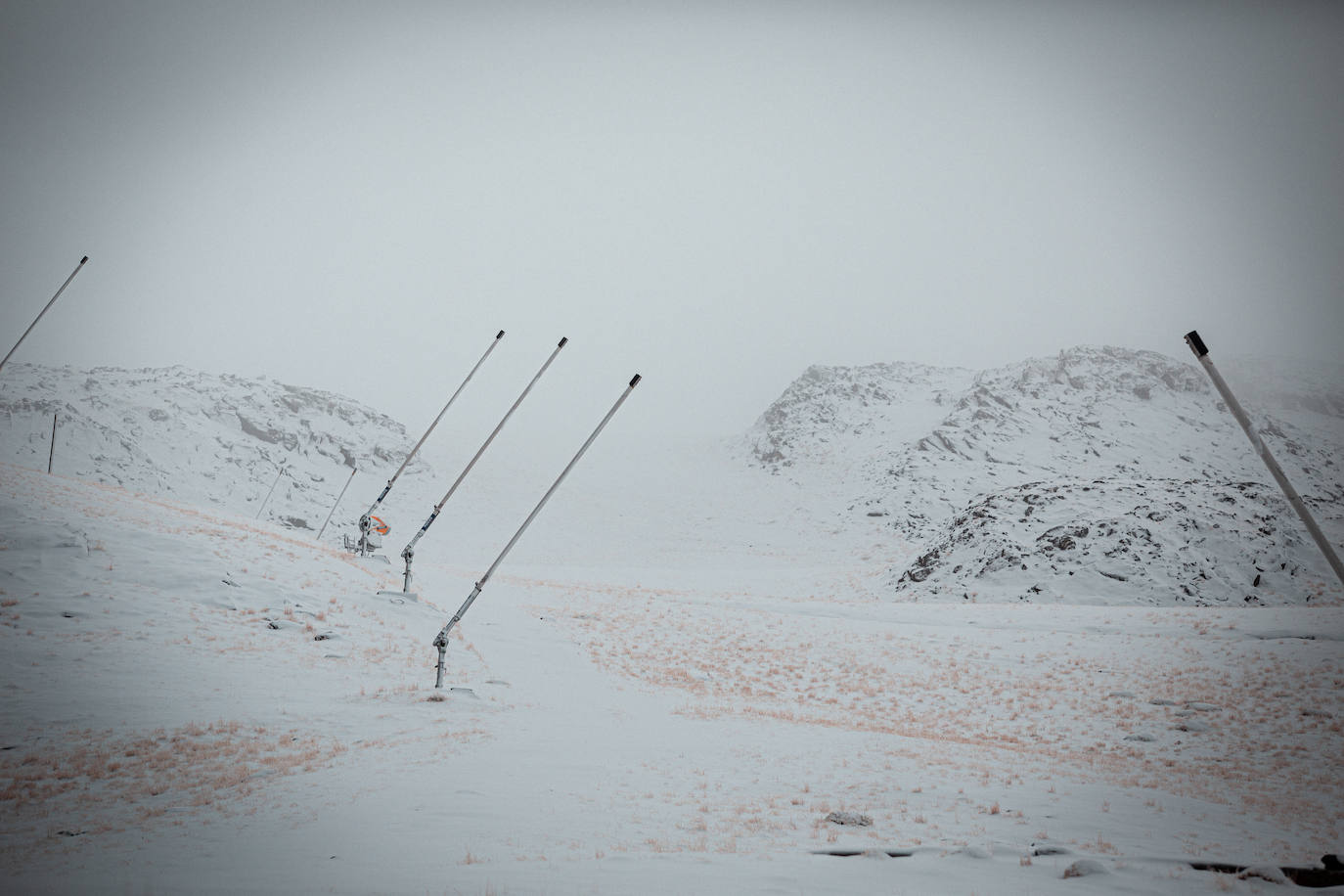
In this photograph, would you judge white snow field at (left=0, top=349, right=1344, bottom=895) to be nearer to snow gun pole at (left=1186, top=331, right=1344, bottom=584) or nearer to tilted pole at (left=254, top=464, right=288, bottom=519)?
snow gun pole at (left=1186, top=331, right=1344, bottom=584)

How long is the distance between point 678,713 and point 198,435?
78.3 metres

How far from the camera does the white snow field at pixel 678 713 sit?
804 centimetres

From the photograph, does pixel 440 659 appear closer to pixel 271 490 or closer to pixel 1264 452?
pixel 1264 452

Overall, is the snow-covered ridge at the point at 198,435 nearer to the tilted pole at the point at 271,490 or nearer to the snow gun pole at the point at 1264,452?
the tilted pole at the point at 271,490

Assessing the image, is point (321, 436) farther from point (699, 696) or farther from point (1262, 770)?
point (1262, 770)

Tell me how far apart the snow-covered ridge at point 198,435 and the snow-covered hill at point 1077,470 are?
63.2 metres

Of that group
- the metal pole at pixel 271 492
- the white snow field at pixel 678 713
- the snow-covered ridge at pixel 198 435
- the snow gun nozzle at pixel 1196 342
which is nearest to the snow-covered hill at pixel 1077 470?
the white snow field at pixel 678 713

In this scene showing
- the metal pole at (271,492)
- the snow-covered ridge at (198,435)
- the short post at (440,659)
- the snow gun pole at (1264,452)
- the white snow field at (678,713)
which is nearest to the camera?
the white snow field at (678,713)

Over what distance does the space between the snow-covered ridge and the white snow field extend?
3097 mm

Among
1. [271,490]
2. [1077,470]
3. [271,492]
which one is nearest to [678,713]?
[271,492]

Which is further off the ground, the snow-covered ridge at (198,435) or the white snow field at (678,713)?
the snow-covered ridge at (198,435)

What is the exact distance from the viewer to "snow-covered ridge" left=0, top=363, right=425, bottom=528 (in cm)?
5888

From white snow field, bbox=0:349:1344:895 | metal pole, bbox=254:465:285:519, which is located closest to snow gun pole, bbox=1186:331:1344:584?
white snow field, bbox=0:349:1344:895

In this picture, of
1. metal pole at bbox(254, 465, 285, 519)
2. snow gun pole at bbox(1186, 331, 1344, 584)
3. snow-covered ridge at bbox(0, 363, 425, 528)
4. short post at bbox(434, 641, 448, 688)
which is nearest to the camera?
snow gun pole at bbox(1186, 331, 1344, 584)
